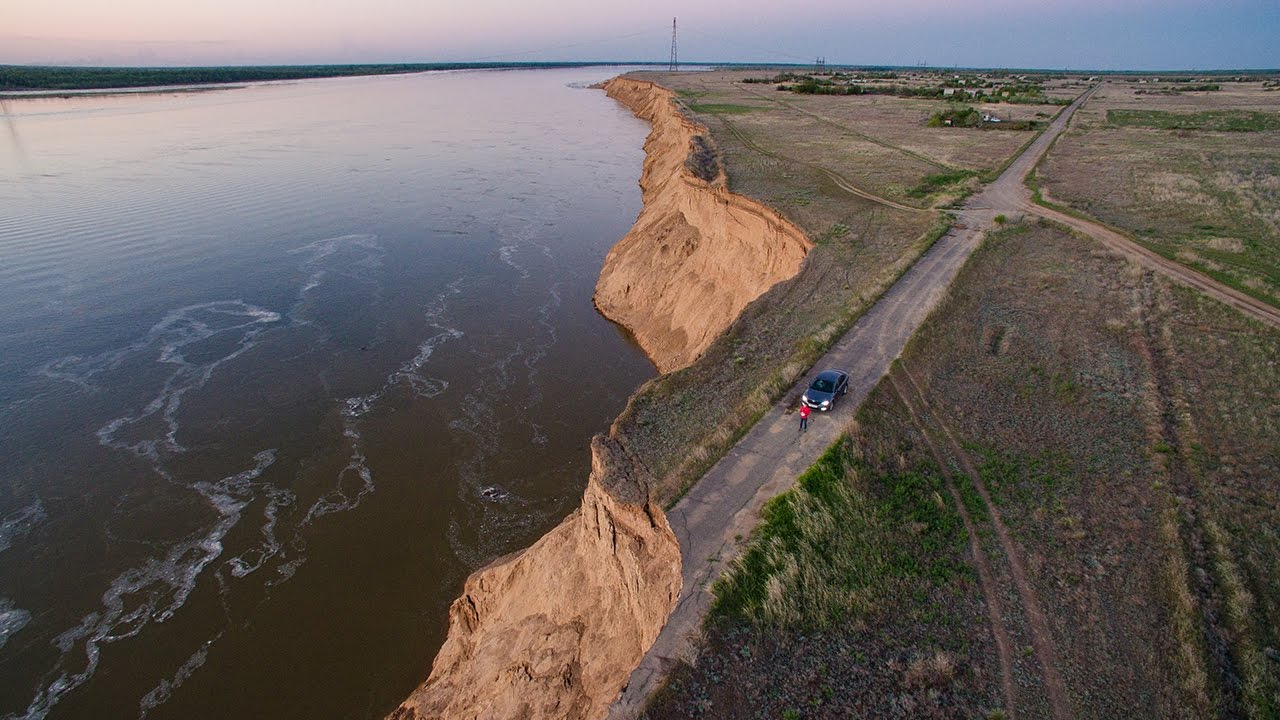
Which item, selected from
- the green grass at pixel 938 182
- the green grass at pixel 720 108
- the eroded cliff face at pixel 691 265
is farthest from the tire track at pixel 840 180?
the green grass at pixel 720 108

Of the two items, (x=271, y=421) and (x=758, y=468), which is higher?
(x=758, y=468)

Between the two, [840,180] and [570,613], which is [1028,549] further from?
[840,180]

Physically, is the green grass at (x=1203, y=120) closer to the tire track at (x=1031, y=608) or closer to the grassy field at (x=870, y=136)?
the grassy field at (x=870, y=136)

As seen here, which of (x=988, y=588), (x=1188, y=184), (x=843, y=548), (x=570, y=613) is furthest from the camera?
(x=1188, y=184)

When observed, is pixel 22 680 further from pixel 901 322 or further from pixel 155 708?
pixel 901 322

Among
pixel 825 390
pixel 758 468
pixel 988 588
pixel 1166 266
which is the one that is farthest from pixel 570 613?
pixel 1166 266

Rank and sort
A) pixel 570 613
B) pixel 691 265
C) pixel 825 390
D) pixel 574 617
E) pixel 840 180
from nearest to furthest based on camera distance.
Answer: pixel 574 617 → pixel 570 613 → pixel 825 390 → pixel 691 265 → pixel 840 180

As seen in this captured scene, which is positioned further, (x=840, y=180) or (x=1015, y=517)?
(x=840, y=180)

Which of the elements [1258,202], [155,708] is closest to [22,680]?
[155,708]
